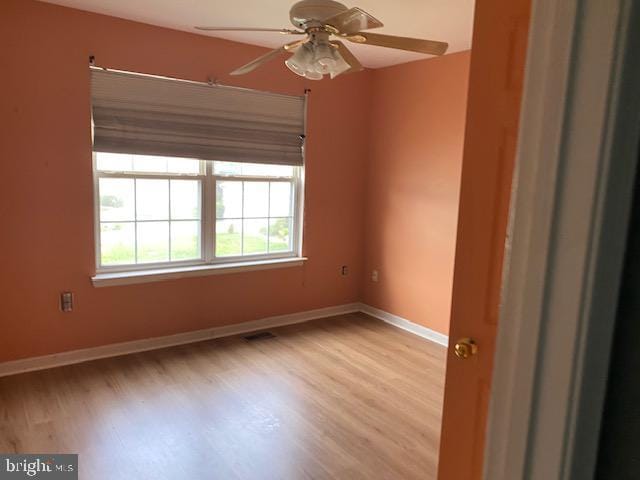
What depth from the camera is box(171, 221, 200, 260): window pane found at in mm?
3881

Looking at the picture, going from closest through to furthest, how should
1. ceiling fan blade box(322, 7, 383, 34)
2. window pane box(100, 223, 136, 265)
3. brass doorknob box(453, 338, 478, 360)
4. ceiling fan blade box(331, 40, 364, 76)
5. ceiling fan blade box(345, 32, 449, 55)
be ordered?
brass doorknob box(453, 338, 478, 360), ceiling fan blade box(322, 7, 383, 34), ceiling fan blade box(345, 32, 449, 55), ceiling fan blade box(331, 40, 364, 76), window pane box(100, 223, 136, 265)

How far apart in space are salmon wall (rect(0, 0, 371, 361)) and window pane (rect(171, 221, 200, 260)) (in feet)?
0.71

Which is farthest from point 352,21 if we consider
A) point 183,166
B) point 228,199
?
point 228,199

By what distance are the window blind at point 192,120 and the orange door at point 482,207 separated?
2.73 m

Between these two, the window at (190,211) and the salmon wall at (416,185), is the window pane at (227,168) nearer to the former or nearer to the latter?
the window at (190,211)

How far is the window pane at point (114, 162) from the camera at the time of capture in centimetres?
345

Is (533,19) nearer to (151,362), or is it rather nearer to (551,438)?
(551,438)

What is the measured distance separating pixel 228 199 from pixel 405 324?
203 cm

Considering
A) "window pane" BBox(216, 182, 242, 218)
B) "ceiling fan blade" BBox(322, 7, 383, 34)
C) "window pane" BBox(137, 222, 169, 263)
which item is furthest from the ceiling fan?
"window pane" BBox(137, 222, 169, 263)

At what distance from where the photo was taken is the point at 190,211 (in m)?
3.90

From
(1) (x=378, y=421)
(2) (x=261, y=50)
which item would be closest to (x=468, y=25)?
(2) (x=261, y=50)

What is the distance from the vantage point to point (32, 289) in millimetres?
3256

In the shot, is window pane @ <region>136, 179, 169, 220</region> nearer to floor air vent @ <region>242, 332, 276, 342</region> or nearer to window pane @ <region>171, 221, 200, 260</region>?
window pane @ <region>171, 221, 200, 260</region>

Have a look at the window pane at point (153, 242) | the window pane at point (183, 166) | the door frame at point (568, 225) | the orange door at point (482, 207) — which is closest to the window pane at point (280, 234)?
the window pane at point (183, 166)
